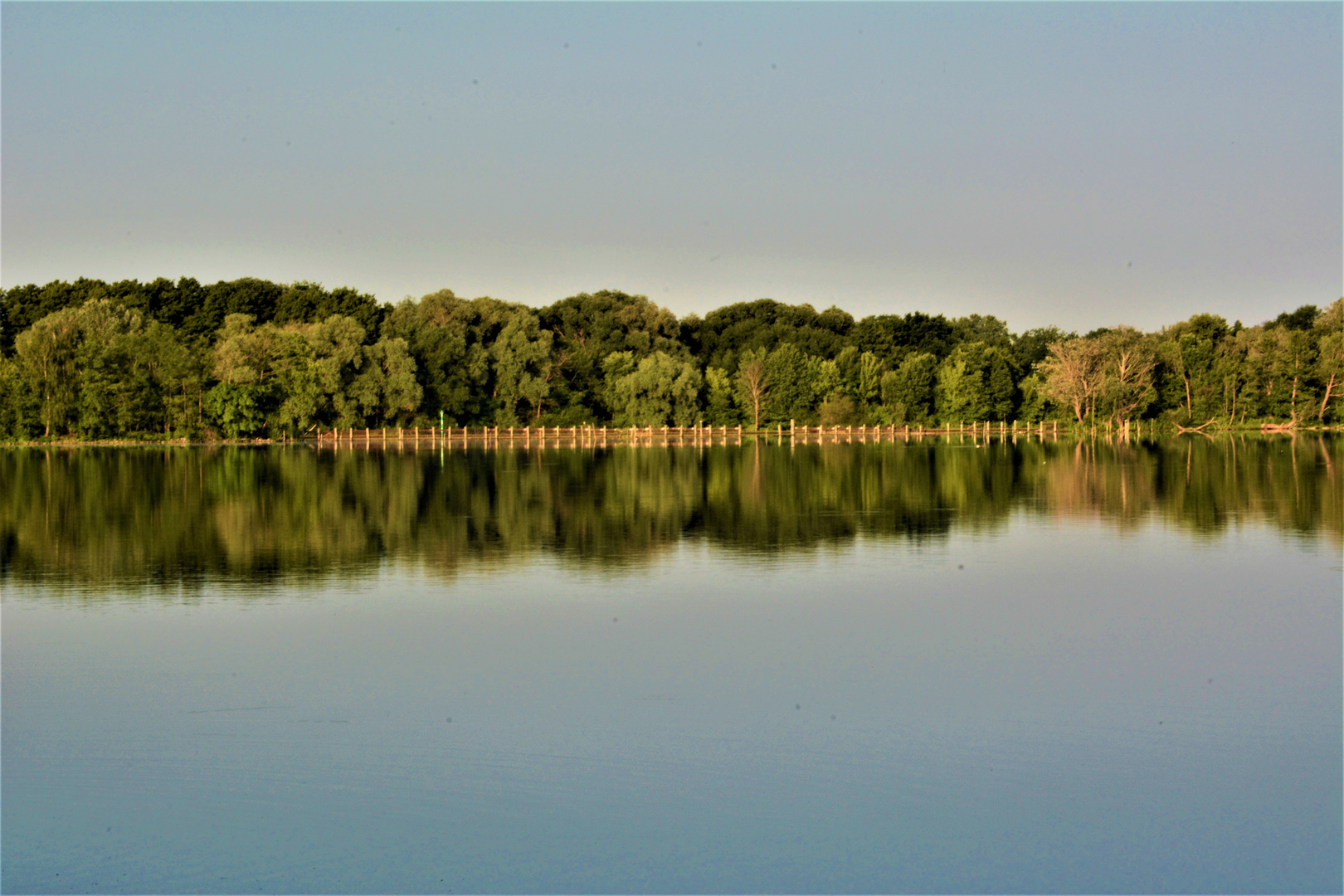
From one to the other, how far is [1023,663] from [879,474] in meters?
29.3

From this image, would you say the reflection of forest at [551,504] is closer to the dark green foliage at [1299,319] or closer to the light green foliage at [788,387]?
the light green foliage at [788,387]

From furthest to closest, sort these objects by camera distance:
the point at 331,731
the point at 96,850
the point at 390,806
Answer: the point at 331,731 → the point at 390,806 → the point at 96,850

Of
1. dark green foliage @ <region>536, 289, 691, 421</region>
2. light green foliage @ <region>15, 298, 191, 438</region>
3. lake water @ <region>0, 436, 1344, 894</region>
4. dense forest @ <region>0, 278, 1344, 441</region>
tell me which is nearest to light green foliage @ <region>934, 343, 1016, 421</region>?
dense forest @ <region>0, 278, 1344, 441</region>

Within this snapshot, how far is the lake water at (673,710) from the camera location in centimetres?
772

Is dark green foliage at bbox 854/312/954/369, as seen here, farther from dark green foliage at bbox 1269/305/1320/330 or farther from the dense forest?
dark green foliage at bbox 1269/305/1320/330

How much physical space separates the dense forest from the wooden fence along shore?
1126mm

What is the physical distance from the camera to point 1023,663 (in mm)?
12539

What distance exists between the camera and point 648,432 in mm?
91312

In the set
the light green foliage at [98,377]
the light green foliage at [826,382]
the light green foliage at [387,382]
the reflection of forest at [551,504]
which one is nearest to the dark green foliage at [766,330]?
the light green foliage at [826,382]

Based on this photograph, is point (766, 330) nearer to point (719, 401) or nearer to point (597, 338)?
point (719, 401)

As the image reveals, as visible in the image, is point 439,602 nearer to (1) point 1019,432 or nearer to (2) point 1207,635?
(2) point 1207,635

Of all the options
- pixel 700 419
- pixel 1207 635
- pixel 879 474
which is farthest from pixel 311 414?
pixel 1207 635

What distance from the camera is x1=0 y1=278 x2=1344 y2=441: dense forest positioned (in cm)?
7506

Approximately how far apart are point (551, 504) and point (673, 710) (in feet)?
64.4
